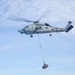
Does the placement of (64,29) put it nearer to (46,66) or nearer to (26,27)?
(26,27)

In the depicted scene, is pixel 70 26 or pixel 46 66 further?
pixel 70 26

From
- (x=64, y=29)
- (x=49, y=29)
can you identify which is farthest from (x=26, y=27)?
(x=64, y=29)

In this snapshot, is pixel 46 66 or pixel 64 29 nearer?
pixel 46 66

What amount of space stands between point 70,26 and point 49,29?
8896 mm

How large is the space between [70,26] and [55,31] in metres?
6.58

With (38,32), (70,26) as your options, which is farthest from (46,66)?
(70,26)

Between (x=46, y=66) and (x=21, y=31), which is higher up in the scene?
(x=21, y=31)

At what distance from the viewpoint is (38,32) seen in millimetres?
86750

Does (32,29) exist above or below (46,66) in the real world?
above

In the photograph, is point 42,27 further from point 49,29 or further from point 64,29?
point 64,29

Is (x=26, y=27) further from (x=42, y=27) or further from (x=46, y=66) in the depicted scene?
(x=46, y=66)

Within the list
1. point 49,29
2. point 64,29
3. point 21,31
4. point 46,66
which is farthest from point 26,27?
point 46,66

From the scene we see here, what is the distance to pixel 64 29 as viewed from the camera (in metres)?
90.2

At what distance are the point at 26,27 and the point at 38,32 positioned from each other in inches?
210
